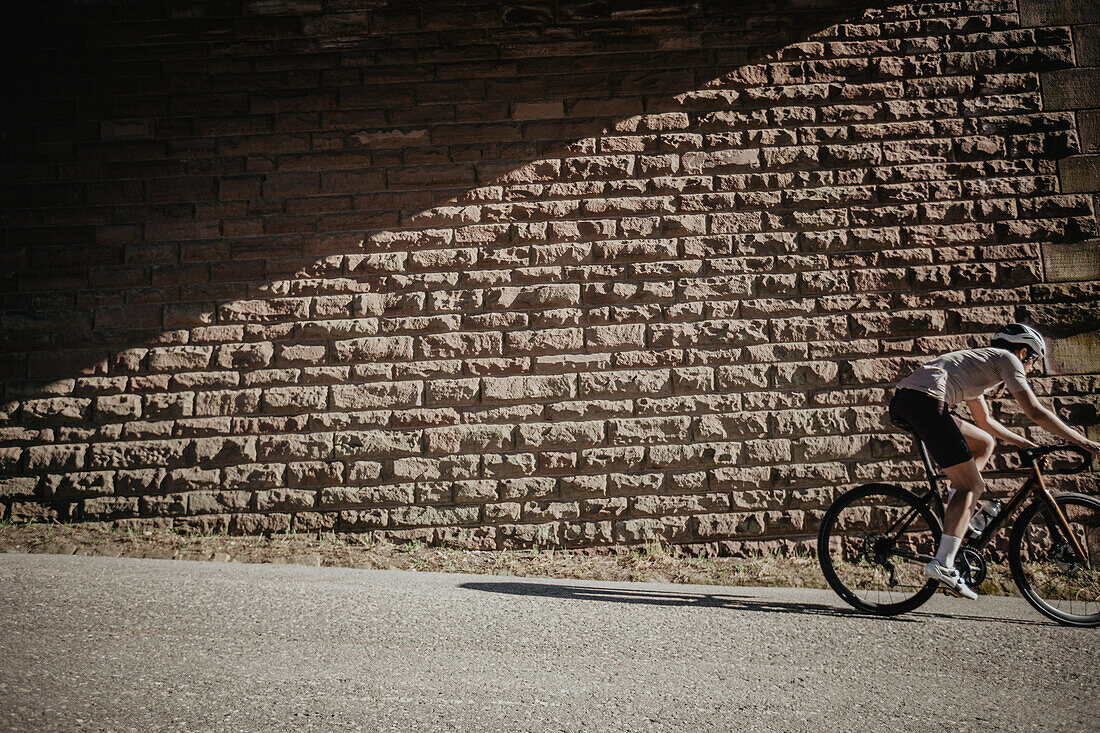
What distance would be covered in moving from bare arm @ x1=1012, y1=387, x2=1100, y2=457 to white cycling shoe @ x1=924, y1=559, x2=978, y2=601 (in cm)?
104

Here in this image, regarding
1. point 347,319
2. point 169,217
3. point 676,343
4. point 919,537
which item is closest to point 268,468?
point 347,319

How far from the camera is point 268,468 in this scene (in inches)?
193

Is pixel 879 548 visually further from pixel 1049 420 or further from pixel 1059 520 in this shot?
pixel 1049 420

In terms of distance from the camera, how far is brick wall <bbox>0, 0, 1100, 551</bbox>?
4883mm

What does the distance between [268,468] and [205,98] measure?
3.12 m

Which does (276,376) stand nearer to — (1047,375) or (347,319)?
(347,319)

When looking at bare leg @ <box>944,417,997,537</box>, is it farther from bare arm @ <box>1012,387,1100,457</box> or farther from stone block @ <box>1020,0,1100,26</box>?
stone block @ <box>1020,0,1100,26</box>

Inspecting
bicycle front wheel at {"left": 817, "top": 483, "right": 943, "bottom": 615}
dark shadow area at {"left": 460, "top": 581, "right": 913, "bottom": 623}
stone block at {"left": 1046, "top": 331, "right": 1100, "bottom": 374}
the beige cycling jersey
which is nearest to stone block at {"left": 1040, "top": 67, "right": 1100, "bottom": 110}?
stone block at {"left": 1046, "top": 331, "right": 1100, "bottom": 374}

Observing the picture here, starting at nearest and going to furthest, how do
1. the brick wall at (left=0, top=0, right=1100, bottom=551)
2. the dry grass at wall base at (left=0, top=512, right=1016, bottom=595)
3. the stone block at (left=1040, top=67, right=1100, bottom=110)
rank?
1. the dry grass at wall base at (left=0, top=512, right=1016, bottom=595)
2. the brick wall at (left=0, top=0, right=1100, bottom=551)
3. the stone block at (left=1040, top=67, right=1100, bottom=110)

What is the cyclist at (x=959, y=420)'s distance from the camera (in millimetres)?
3816

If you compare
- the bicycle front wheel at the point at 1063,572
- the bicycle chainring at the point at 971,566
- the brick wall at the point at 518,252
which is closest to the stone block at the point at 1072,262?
the brick wall at the point at 518,252

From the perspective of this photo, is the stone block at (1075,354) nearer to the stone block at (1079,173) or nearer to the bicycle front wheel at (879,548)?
the stone block at (1079,173)

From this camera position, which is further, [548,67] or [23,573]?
[548,67]

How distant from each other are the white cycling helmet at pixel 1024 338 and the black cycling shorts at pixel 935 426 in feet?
1.98
